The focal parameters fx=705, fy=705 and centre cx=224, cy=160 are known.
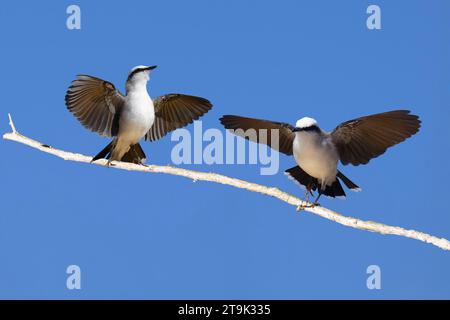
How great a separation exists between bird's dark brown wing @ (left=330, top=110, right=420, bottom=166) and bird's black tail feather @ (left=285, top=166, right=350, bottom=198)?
0.24 meters

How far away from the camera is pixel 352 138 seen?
7.80m

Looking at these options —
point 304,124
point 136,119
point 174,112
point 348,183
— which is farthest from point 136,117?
point 348,183

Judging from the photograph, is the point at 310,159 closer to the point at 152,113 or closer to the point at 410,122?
the point at 410,122

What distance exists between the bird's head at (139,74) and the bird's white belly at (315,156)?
1.98m

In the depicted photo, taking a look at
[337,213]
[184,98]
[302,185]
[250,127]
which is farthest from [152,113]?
[337,213]

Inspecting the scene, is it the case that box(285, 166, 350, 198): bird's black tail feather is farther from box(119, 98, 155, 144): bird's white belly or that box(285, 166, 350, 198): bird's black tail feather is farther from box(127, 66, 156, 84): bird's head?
box(127, 66, 156, 84): bird's head

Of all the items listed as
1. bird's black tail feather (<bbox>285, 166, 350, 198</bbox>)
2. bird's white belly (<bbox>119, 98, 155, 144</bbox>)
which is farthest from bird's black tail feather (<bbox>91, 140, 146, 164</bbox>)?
bird's black tail feather (<bbox>285, 166, 350, 198</bbox>)

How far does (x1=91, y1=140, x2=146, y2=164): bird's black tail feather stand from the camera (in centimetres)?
826

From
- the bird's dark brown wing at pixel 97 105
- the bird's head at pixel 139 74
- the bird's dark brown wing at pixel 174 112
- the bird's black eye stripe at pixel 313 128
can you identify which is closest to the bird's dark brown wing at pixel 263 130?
the bird's black eye stripe at pixel 313 128

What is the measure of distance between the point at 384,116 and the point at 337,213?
1.24 metres

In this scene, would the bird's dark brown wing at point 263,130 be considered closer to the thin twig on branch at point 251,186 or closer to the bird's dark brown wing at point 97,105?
the thin twig on branch at point 251,186

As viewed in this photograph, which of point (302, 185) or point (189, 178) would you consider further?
point (302, 185)

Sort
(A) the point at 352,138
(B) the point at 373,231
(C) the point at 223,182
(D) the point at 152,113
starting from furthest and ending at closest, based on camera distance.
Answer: (D) the point at 152,113, (A) the point at 352,138, (C) the point at 223,182, (B) the point at 373,231

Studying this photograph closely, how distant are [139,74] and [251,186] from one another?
7.20 feet
